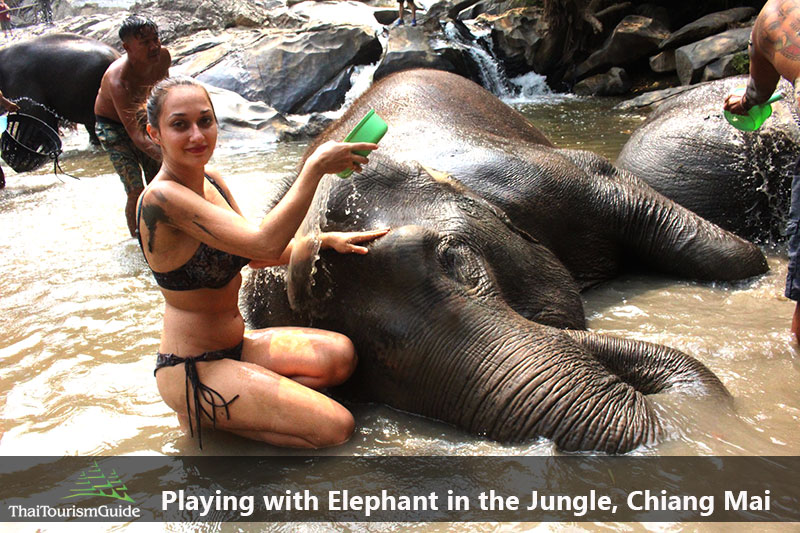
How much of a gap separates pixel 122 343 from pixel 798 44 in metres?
3.98

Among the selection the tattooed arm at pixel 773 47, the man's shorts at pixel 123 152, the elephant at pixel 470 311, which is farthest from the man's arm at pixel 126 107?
the tattooed arm at pixel 773 47

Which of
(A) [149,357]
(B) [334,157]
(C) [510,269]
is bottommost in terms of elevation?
(A) [149,357]

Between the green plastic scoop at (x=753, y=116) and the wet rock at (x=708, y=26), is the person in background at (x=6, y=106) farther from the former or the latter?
the wet rock at (x=708, y=26)

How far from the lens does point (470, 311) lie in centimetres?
313

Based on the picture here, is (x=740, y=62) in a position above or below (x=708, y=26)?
below

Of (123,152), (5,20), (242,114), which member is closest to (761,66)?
(123,152)

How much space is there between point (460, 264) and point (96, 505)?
6.02ft

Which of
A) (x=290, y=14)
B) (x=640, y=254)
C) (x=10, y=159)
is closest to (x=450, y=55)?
(x=290, y=14)

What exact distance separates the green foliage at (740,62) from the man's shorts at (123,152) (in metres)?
9.27

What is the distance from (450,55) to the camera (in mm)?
16125

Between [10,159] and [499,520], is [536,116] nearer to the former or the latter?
[10,159]

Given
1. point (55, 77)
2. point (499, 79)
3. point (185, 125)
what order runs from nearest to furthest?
point (185, 125), point (55, 77), point (499, 79)

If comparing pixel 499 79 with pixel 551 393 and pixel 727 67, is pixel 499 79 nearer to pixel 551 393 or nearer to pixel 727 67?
pixel 727 67

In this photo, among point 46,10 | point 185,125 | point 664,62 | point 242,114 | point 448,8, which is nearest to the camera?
point 185,125
